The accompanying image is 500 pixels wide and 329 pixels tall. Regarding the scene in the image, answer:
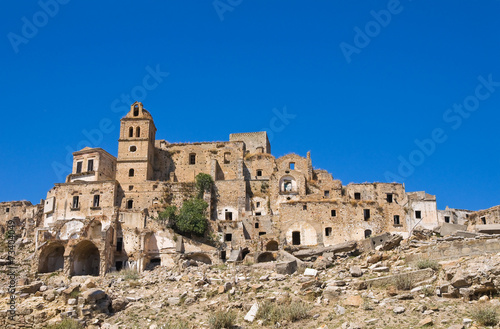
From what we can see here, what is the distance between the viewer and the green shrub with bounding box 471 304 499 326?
63.7ft

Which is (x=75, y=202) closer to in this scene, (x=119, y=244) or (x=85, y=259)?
(x=85, y=259)

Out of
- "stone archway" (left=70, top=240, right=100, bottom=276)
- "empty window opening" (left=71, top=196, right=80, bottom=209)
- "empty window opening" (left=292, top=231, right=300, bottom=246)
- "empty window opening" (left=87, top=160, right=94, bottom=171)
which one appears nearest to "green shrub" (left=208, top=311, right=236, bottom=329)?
→ "stone archway" (left=70, top=240, right=100, bottom=276)

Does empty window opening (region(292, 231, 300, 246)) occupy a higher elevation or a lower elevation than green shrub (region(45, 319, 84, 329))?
higher

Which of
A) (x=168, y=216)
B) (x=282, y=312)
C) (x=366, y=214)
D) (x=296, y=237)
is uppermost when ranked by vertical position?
(x=168, y=216)

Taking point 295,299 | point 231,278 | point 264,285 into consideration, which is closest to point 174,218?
point 231,278

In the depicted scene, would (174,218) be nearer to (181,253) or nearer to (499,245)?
(181,253)

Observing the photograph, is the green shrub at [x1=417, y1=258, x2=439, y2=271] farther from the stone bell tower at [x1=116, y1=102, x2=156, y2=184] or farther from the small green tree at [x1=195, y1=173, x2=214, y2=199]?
the stone bell tower at [x1=116, y1=102, x2=156, y2=184]

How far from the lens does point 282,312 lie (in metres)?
24.0

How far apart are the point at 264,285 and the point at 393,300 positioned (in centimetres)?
835

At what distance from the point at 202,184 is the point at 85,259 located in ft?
50.1

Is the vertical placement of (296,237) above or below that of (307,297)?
above

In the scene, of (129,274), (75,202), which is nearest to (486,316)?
(129,274)

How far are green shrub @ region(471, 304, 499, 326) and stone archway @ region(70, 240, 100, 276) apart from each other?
34232 mm

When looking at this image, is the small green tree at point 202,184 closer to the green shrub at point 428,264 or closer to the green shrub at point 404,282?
the green shrub at point 428,264
